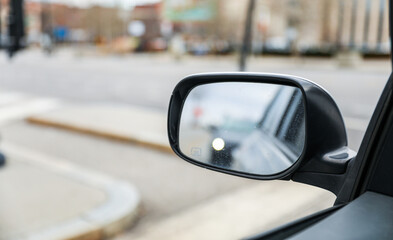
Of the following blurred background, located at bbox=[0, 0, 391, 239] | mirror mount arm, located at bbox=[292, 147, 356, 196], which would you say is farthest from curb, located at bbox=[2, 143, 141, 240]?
mirror mount arm, located at bbox=[292, 147, 356, 196]

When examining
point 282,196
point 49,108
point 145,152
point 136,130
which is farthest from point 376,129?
point 49,108

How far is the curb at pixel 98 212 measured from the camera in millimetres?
3510

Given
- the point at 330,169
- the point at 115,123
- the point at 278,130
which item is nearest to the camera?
the point at 330,169

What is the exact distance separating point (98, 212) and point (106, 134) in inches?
146

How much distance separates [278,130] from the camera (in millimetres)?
1158

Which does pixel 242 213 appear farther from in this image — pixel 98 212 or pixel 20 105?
pixel 20 105

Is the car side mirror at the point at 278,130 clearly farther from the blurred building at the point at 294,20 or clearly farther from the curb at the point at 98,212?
the blurred building at the point at 294,20

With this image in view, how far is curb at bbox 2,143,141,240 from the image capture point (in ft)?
11.5

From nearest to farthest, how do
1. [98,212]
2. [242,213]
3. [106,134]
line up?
[98,212], [242,213], [106,134]

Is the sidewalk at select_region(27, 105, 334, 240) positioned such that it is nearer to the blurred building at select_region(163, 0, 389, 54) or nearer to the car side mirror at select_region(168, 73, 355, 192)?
the car side mirror at select_region(168, 73, 355, 192)

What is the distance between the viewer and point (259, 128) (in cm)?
133

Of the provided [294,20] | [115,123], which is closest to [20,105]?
[115,123]

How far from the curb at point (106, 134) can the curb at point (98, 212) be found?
1435 millimetres

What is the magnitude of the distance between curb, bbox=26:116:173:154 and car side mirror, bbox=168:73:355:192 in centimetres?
518
